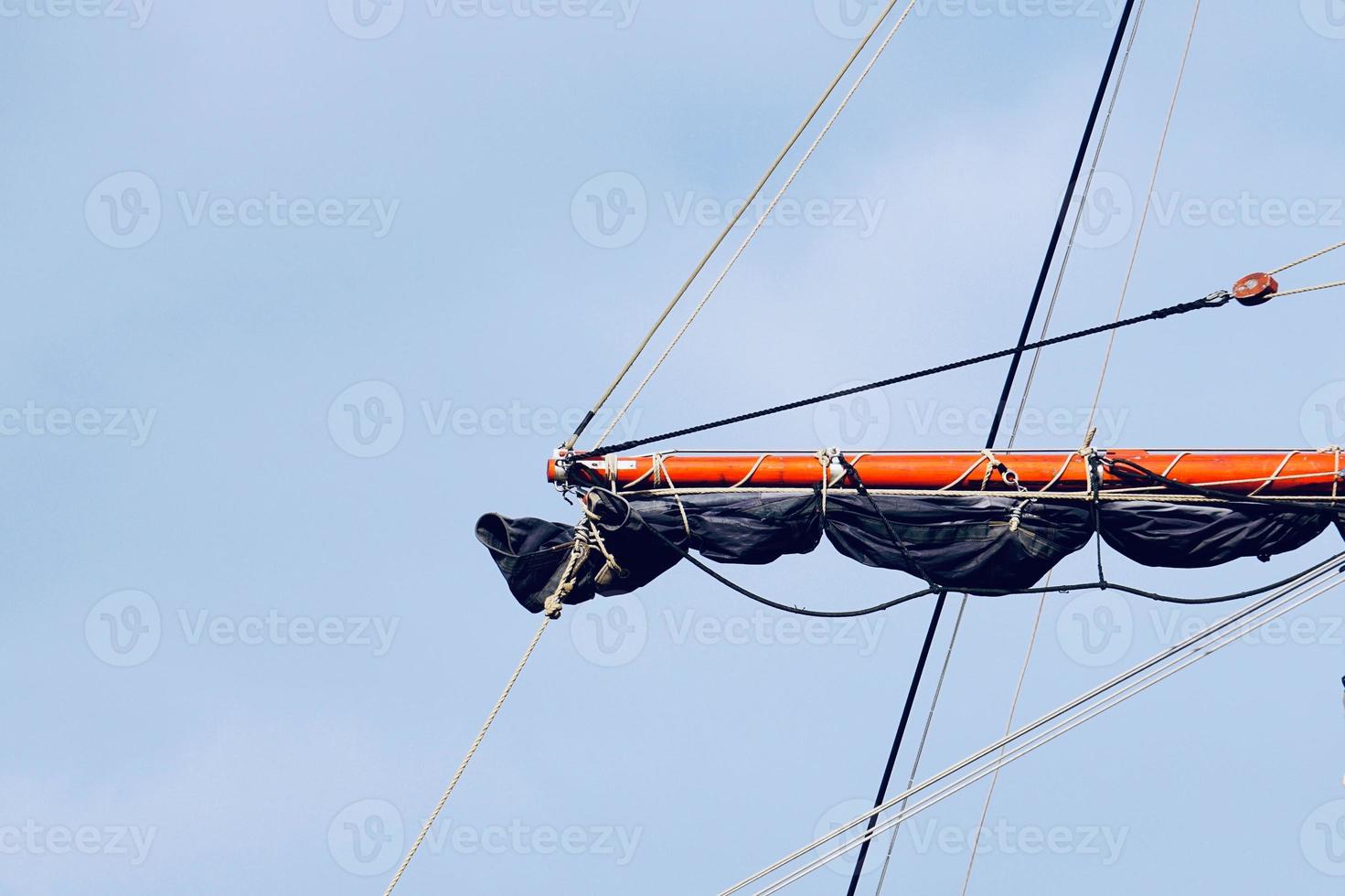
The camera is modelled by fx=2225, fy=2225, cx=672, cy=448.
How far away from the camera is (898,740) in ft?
65.6

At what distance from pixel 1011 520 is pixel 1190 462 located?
1.60 m


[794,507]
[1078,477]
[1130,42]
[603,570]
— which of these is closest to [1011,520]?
[1078,477]

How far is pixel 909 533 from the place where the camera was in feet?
63.0

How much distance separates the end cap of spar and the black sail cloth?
1758mm

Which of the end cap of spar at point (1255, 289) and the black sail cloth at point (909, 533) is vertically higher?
the end cap of spar at point (1255, 289)

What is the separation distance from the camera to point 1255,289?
1906 centimetres

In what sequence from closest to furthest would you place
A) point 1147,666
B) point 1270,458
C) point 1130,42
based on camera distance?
point 1147,666 < point 1270,458 < point 1130,42

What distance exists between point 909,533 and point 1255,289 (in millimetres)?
3626

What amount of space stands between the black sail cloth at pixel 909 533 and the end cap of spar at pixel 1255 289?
5.77 feet

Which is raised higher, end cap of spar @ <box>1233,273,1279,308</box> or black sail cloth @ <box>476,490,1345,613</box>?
end cap of spar @ <box>1233,273,1279,308</box>

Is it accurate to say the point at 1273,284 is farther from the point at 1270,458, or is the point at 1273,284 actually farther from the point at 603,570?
the point at 603,570

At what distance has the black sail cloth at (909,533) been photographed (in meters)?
19.0

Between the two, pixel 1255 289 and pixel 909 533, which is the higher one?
pixel 1255 289

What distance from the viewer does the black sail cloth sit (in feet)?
62.4
